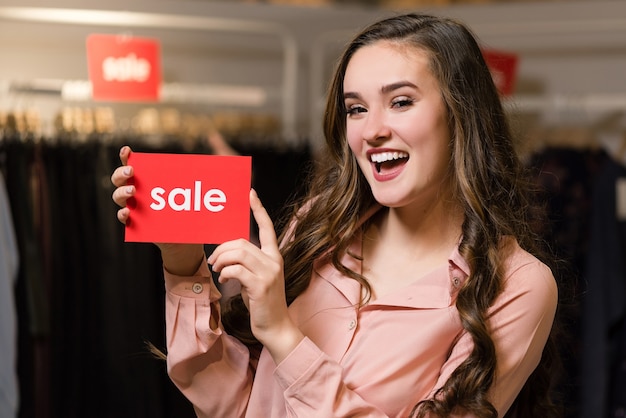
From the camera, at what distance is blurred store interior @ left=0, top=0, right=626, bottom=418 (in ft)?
10.2

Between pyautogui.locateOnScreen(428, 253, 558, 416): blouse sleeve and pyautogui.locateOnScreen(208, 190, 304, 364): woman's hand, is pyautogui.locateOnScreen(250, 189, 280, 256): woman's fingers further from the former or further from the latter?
pyautogui.locateOnScreen(428, 253, 558, 416): blouse sleeve

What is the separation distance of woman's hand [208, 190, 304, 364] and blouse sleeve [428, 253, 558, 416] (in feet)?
0.99

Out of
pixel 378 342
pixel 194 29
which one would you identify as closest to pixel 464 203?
pixel 378 342

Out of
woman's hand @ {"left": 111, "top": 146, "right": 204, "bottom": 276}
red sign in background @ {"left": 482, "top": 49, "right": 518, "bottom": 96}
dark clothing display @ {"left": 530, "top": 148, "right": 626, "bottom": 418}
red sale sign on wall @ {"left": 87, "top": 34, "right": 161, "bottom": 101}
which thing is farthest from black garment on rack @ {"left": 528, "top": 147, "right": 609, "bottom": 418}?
woman's hand @ {"left": 111, "top": 146, "right": 204, "bottom": 276}

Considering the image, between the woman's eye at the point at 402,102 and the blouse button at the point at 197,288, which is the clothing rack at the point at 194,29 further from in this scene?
the woman's eye at the point at 402,102

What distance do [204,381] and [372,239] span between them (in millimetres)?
437

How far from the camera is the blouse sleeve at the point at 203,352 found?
5.47 ft

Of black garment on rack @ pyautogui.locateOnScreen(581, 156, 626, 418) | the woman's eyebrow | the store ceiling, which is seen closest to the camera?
the woman's eyebrow

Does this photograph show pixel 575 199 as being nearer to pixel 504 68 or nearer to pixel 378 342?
pixel 504 68

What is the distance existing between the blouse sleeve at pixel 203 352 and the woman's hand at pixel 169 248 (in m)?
0.02

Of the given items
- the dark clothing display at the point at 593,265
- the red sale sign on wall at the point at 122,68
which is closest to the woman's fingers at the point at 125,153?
the red sale sign on wall at the point at 122,68

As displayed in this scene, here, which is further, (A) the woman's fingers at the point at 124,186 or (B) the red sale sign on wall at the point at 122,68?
(B) the red sale sign on wall at the point at 122,68

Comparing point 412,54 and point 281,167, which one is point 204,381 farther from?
point 281,167

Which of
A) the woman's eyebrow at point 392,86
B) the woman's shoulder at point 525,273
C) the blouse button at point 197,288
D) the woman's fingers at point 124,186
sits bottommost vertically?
the blouse button at point 197,288
